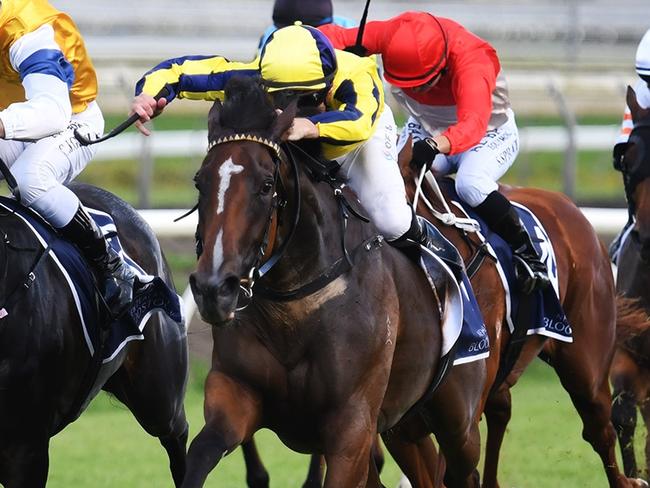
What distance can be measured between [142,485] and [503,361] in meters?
2.01

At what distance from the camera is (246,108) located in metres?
4.38

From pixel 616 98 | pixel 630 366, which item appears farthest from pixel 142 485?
pixel 616 98

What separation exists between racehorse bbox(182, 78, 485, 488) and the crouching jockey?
0.44 feet

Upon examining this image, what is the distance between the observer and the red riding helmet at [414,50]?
5.92 meters

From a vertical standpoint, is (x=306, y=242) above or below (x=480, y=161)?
above

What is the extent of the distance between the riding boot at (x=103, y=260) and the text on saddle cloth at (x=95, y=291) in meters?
0.04

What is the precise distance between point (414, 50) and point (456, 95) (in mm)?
260

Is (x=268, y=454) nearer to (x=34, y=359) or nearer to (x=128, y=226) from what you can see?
(x=128, y=226)

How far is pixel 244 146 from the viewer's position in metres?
4.29

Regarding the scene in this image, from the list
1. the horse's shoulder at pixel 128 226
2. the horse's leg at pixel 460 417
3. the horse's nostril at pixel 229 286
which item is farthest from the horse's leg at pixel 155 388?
the horse's nostril at pixel 229 286

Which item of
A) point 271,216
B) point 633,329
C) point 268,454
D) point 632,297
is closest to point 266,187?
point 271,216

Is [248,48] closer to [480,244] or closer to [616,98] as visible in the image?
[616,98]

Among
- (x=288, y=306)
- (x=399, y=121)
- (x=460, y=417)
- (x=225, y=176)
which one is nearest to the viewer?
(x=225, y=176)

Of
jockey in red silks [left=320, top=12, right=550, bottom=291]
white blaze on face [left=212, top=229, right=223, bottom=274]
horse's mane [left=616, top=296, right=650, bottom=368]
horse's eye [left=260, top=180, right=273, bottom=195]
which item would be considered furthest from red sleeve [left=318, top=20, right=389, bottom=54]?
white blaze on face [left=212, top=229, right=223, bottom=274]
